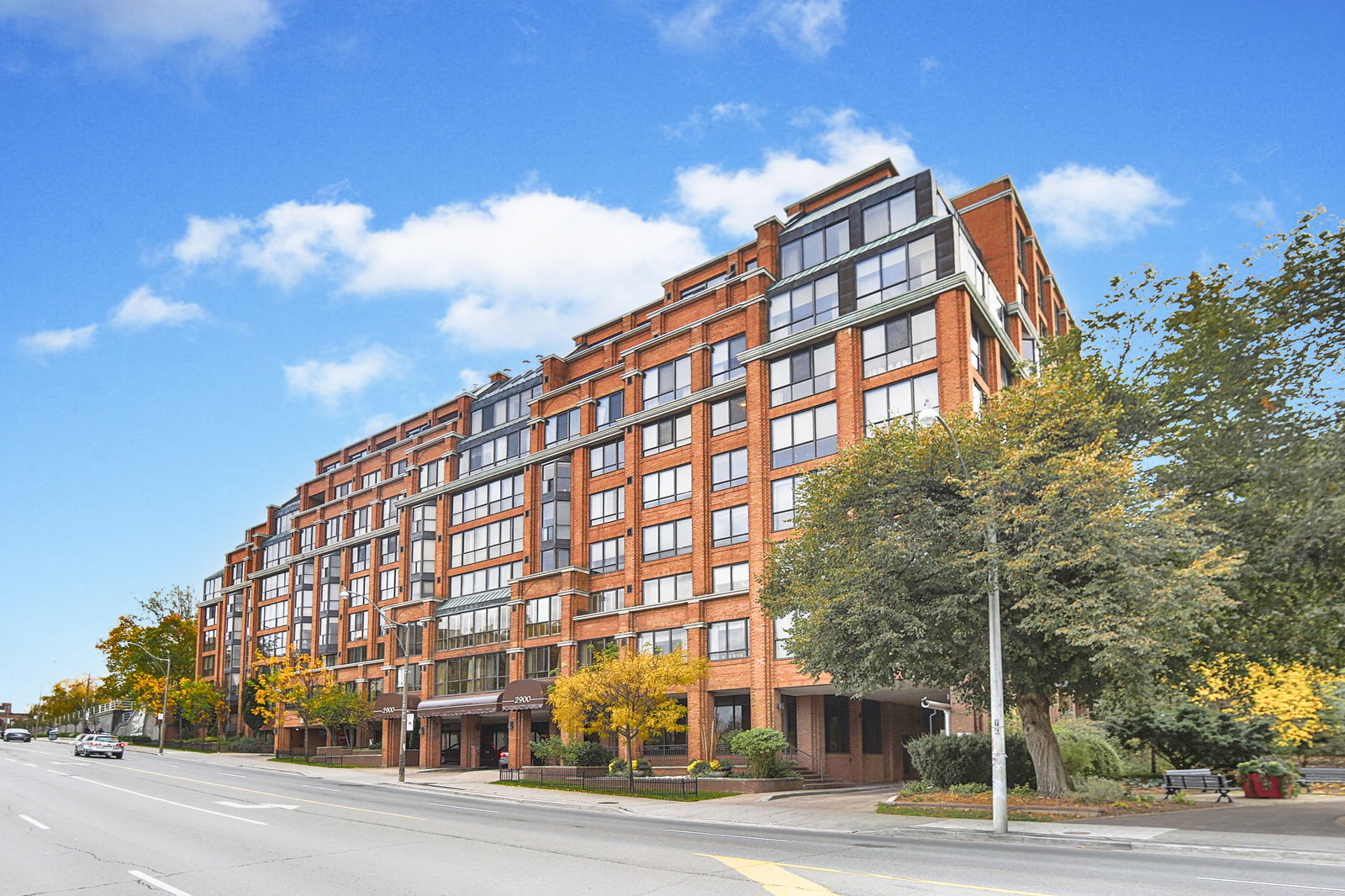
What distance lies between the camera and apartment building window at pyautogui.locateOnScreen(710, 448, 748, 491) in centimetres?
4688

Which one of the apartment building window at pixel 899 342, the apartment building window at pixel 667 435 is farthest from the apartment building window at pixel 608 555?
the apartment building window at pixel 899 342

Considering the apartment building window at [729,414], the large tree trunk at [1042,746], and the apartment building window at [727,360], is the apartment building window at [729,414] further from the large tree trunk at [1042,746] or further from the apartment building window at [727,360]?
the large tree trunk at [1042,746]

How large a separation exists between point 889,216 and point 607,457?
1914cm

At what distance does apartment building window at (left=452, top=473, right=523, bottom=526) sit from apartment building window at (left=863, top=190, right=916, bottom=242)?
987 inches

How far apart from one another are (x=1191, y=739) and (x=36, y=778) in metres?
43.1

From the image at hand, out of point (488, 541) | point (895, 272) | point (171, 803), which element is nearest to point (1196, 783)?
point (895, 272)

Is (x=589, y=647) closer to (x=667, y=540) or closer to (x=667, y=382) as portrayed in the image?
(x=667, y=540)

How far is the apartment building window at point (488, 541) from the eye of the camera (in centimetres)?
Answer: 5944

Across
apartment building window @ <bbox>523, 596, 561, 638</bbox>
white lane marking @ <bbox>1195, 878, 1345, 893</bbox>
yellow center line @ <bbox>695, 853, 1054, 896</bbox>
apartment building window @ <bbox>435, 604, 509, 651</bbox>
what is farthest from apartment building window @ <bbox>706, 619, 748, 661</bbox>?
white lane marking @ <bbox>1195, 878, 1345, 893</bbox>

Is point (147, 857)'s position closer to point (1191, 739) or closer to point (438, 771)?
point (1191, 739)

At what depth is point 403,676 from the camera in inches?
2402

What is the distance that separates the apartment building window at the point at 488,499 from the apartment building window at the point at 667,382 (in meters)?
11.4

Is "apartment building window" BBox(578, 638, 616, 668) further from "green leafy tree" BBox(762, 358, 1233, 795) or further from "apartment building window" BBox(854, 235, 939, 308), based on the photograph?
"green leafy tree" BBox(762, 358, 1233, 795)

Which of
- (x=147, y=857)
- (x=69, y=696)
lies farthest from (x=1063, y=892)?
(x=69, y=696)
